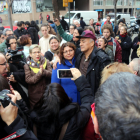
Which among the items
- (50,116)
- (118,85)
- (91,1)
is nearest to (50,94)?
(50,116)

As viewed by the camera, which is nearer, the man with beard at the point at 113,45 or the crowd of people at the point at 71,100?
the crowd of people at the point at 71,100

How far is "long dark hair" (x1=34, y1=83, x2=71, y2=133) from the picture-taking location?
124 cm

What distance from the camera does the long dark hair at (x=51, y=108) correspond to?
4.05ft

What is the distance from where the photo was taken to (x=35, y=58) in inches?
115

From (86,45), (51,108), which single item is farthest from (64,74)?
(51,108)

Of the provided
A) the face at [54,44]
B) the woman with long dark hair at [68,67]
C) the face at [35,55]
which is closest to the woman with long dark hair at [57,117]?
the woman with long dark hair at [68,67]

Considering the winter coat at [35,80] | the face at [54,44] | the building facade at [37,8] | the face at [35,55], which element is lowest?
the winter coat at [35,80]

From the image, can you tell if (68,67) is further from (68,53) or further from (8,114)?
(8,114)

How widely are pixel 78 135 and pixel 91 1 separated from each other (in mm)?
35983

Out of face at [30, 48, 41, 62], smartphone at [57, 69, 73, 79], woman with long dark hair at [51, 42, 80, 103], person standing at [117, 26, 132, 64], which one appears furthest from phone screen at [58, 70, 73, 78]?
person standing at [117, 26, 132, 64]

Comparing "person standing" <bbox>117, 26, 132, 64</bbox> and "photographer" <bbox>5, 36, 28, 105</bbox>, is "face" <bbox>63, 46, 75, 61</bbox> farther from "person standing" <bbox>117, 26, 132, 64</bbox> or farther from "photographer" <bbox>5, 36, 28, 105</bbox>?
"person standing" <bbox>117, 26, 132, 64</bbox>

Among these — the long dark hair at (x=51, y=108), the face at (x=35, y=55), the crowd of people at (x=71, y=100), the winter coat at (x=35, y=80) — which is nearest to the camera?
the crowd of people at (x=71, y=100)

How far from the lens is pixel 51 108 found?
1.24 m

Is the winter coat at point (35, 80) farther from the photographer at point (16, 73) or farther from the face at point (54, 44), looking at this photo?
the face at point (54, 44)
